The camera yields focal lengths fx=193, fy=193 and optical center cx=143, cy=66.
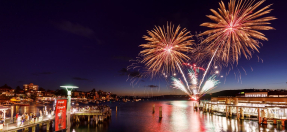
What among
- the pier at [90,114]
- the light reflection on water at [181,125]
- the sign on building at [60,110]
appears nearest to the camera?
the sign on building at [60,110]

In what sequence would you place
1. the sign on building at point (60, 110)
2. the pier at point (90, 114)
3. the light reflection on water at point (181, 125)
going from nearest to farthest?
the sign on building at point (60, 110) < the light reflection on water at point (181, 125) < the pier at point (90, 114)

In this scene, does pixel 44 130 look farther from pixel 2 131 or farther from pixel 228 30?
pixel 228 30

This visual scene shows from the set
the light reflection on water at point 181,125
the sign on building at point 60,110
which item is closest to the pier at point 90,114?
the light reflection on water at point 181,125

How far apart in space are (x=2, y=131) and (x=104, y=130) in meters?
17.4

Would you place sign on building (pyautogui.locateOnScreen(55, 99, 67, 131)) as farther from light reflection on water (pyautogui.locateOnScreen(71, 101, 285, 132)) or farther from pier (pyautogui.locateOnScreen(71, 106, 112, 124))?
pier (pyautogui.locateOnScreen(71, 106, 112, 124))

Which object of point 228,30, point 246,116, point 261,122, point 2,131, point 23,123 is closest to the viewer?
point 2,131

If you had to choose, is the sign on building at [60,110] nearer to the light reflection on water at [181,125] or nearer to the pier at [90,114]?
the light reflection on water at [181,125]

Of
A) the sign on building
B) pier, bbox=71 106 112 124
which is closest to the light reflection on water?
pier, bbox=71 106 112 124

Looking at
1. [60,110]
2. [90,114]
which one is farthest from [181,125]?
[60,110]

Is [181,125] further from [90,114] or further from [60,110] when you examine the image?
[60,110]

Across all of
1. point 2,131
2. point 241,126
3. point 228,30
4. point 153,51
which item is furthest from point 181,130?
point 2,131

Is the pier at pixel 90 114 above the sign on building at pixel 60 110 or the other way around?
the other way around

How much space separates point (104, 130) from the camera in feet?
111

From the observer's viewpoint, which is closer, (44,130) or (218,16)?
(218,16)
